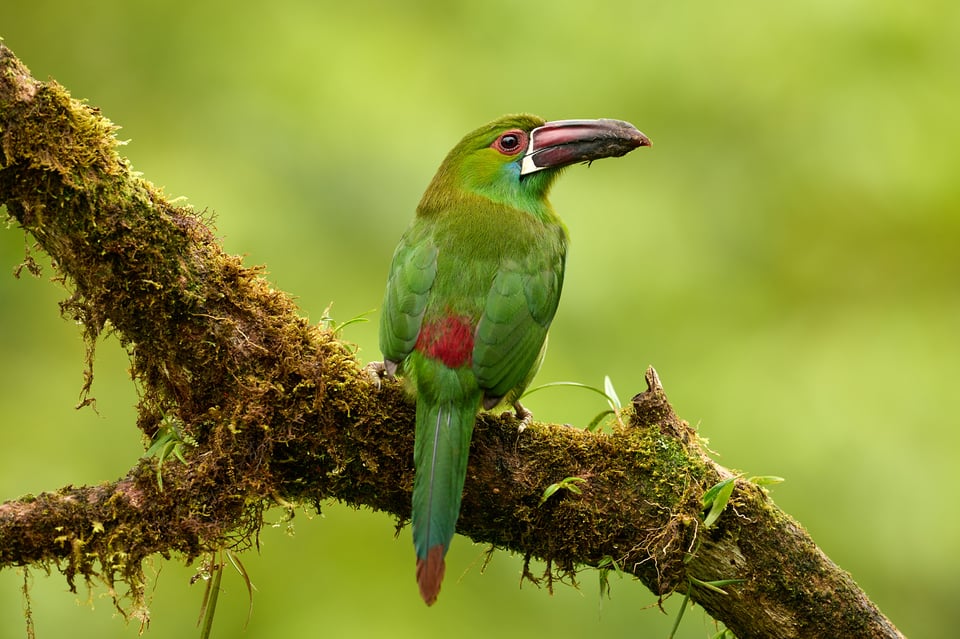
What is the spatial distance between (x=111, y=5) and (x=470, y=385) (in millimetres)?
4276

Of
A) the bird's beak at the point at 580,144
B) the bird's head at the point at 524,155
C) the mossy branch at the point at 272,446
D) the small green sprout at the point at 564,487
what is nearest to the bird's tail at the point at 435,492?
the mossy branch at the point at 272,446

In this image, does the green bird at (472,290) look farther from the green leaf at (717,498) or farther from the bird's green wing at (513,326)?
the green leaf at (717,498)

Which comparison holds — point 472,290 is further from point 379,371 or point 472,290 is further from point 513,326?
point 379,371

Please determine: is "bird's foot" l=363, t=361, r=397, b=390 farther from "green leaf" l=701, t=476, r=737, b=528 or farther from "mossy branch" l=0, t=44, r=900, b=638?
"green leaf" l=701, t=476, r=737, b=528

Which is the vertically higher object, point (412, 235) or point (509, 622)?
point (412, 235)

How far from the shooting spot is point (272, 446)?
2807 millimetres

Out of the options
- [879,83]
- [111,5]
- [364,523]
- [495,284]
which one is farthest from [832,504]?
[111,5]

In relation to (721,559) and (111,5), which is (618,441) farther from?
(111,5)

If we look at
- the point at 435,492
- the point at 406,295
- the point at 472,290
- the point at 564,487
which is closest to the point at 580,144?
the point at 472,290

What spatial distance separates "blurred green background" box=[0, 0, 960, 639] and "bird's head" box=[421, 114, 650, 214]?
1038 mm

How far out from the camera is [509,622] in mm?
4602

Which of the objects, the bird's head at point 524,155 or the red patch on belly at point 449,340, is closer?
the red patch on belly at point 449,340

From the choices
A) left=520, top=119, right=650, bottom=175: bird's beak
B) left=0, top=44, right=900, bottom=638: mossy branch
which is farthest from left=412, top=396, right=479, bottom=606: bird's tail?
left=520, top=119, right=650, bottom=175: bird's beak

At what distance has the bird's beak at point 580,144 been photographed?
3668 millimetres
